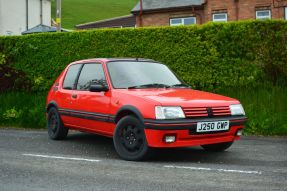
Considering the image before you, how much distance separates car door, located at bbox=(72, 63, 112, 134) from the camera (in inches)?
292

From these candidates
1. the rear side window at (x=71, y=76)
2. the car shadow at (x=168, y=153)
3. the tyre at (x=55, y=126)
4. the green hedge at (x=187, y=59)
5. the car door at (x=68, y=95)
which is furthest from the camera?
the green hedge at (x=187, y=59)

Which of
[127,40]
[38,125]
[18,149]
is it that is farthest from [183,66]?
[18,149]

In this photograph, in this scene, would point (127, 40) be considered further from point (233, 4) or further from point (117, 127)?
point (233, 4)

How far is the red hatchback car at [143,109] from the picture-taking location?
638 cm

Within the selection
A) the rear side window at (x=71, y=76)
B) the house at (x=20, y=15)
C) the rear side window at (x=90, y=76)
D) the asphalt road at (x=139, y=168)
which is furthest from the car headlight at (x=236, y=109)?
the house at (x=20, y=15)

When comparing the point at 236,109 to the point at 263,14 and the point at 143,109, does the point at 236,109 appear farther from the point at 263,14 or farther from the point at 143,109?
the point at 263,14

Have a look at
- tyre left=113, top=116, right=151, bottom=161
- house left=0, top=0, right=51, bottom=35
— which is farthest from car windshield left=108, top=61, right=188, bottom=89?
house left=0, top=0, right=51, bottom=35

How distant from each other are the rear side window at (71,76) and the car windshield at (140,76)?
3.81 feet

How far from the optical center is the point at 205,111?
6.57 m

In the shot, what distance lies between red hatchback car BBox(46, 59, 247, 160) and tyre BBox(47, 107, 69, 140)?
299 millimetres

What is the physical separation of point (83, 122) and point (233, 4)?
2186 cm

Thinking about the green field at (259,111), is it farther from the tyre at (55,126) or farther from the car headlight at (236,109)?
the car headlight at (236,109)

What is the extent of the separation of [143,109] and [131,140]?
0.56m

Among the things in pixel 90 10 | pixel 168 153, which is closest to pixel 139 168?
pixel 168 153
